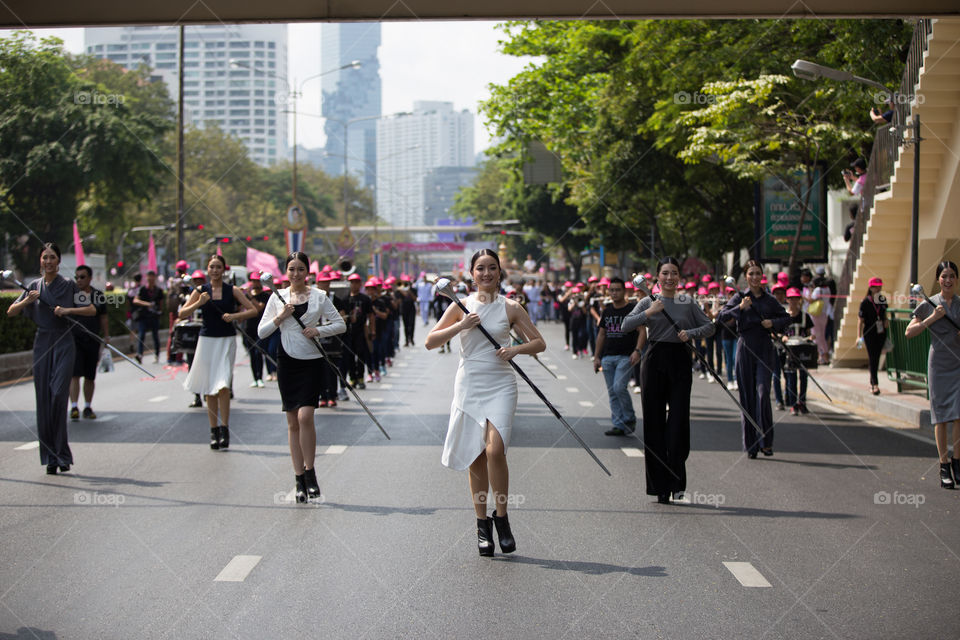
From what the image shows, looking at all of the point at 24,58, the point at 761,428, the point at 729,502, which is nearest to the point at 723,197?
the point at 24,58

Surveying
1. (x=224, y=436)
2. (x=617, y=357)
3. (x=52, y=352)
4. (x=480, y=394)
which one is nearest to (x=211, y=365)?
(x=224, y=436)

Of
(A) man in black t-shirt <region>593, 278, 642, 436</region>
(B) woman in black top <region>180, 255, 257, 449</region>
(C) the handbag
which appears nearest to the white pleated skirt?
(B) woman in black top <region>180, 255, 257, 449</region>

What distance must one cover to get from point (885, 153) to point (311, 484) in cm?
1549

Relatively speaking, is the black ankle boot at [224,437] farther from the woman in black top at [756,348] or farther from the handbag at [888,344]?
the handbag at [888,344]

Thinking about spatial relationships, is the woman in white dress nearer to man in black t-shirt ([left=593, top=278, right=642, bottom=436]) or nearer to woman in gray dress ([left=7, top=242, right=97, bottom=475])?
woman in gray dress ([left=7, top=242, right=97, bottom=475])

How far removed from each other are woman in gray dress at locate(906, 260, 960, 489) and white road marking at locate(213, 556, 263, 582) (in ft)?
19.1

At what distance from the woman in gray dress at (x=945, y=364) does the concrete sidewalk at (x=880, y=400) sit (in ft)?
→ 11.4

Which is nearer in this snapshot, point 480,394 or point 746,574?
point 746,574

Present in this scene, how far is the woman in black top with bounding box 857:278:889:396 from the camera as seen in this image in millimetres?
16062

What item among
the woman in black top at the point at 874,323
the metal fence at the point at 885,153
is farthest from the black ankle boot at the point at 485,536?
the metal fence at the point at 885,153

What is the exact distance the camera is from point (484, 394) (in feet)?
20.9

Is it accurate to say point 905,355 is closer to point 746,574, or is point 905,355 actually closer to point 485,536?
point 746,574

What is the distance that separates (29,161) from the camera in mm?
30703

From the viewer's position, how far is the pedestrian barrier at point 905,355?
569 inches
